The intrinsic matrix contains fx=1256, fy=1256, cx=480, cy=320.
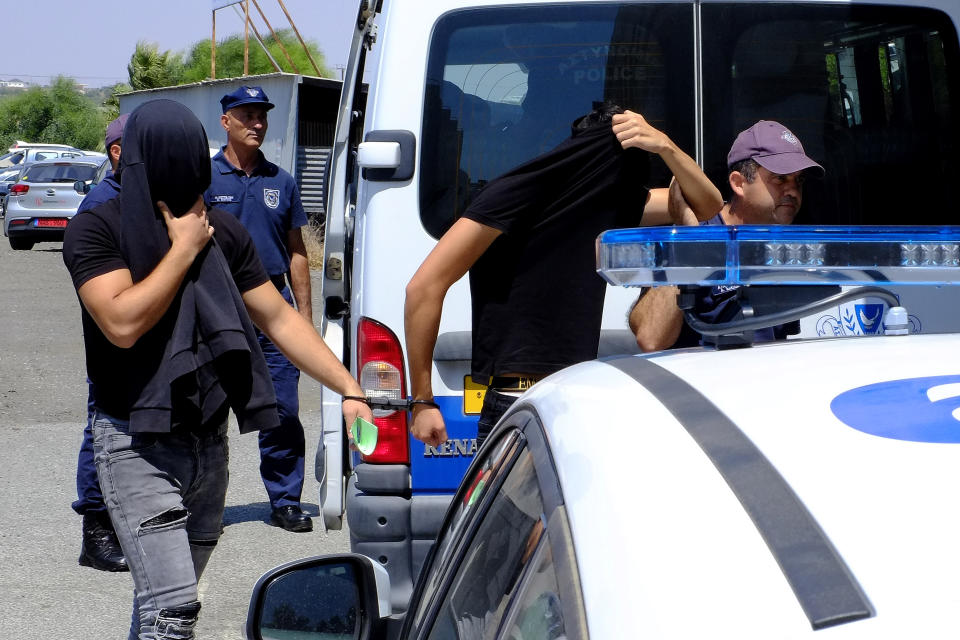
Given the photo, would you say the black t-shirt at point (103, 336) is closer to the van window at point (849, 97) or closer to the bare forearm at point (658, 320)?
the bare forearm at point (658, 320)

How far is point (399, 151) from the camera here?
385 centimetres

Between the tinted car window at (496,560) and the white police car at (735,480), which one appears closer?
the white police car at (735,480)

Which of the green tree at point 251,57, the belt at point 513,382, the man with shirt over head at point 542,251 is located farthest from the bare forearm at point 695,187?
the green tree at point 251,57

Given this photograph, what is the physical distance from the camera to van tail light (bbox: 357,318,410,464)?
3.97 m

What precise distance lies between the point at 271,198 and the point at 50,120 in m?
86.7

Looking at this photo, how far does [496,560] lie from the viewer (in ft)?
4.92

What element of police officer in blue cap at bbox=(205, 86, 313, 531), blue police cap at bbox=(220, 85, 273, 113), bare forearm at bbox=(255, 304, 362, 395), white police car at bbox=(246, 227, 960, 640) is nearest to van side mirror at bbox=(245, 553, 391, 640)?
white police car at bbox=(246, 227, 960, 640)

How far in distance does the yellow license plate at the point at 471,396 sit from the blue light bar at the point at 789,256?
2.42 meters

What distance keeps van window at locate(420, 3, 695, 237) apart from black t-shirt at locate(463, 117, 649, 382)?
0.42 meters

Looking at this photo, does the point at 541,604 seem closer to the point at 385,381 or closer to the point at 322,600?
the point at 322,600

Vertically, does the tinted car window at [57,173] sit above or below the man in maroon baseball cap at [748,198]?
above

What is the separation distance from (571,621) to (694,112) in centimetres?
299

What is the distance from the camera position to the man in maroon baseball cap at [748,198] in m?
3.24

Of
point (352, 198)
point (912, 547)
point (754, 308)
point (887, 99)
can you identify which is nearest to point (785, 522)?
point (912, 547)
